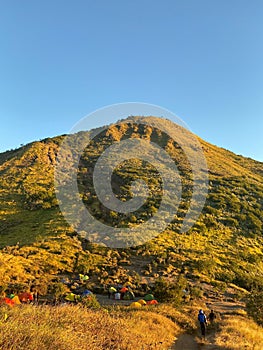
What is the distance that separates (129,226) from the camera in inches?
1591

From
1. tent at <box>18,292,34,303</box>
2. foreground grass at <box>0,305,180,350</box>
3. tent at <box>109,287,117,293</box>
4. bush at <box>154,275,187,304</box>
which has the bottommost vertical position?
tent at <box>18,292,34,303</box>

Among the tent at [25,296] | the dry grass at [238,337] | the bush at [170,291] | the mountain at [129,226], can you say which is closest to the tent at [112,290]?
the mountain at [129,226]

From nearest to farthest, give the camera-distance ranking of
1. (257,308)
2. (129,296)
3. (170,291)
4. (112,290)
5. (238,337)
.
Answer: (238,337) < (257,308) < (170,291) < (129,296) < (112,290)

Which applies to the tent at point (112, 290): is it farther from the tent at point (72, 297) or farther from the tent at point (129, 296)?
the tent at point (72, 297)

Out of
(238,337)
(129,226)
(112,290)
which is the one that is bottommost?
(112,290)

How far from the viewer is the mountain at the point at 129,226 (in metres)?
30.6

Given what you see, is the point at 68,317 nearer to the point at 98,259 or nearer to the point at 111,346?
the point at 111,346

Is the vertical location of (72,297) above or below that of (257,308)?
below

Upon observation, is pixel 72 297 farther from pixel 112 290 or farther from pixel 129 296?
pixel 129 296

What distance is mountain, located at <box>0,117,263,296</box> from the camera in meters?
30.6

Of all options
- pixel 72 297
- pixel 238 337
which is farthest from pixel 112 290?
pixel 238 337

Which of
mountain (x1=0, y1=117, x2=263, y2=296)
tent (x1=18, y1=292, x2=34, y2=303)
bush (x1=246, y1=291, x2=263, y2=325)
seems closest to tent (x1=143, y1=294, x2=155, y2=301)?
mountain (x1=0, y1=117, x2=263, y2=296)

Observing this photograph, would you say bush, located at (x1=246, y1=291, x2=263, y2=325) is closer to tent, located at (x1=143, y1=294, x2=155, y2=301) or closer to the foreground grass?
tent, located at (x1=143, y1=294, x2=155, y2=301)

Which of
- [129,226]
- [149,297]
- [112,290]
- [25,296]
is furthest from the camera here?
[129,226]
